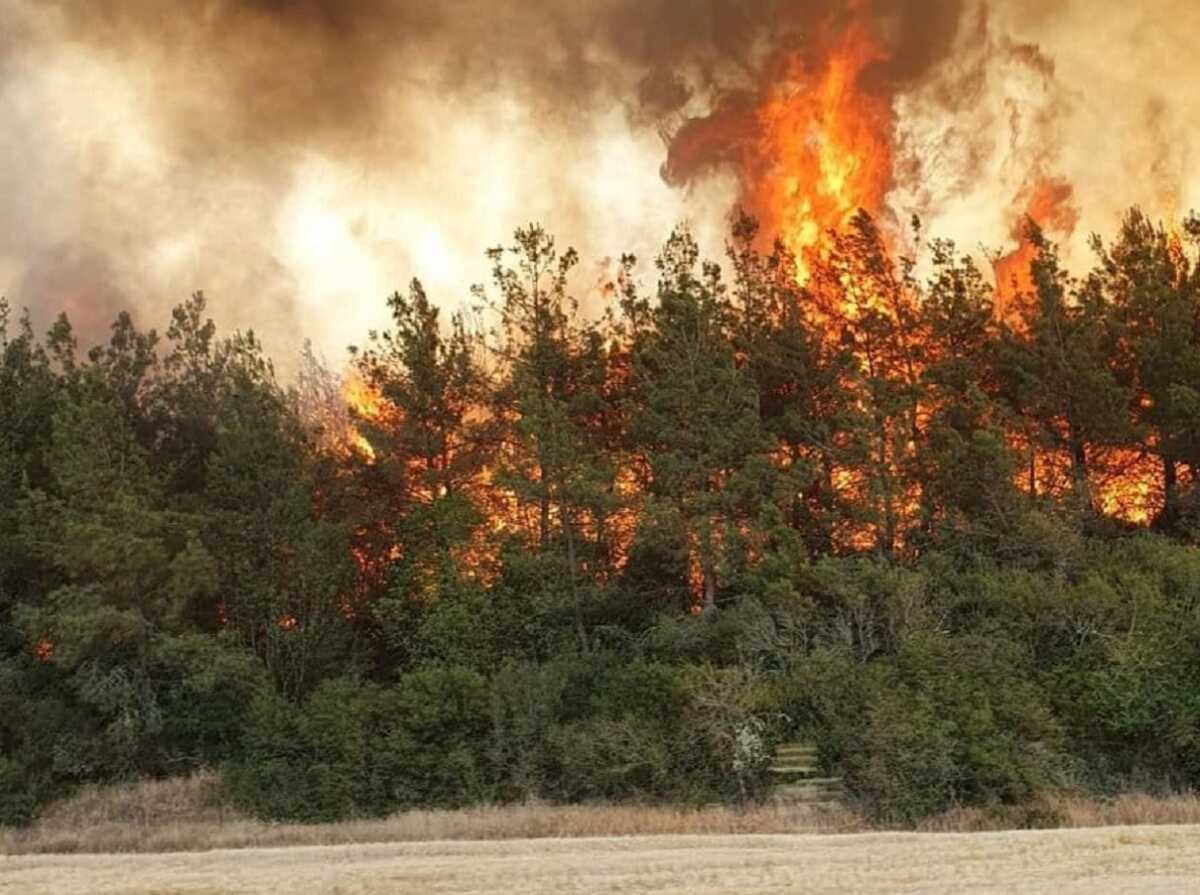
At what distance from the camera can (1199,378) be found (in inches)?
1428

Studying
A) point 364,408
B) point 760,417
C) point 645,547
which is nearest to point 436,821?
point 645,547

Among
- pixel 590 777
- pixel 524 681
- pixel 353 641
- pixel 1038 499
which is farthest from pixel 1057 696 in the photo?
pixel 353 641

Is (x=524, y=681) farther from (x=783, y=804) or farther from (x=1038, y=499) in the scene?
(x=1038, y=499)

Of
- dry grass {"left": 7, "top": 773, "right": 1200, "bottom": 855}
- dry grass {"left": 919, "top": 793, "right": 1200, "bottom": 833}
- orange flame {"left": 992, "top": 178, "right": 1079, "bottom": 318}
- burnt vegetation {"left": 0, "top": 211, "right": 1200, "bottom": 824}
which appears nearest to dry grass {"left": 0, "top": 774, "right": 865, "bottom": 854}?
dry grass {"left": 7, "top": 773, "right": 1200, "bottom": 855}

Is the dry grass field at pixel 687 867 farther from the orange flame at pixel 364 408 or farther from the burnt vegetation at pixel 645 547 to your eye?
the orange flame at pixel 364 408

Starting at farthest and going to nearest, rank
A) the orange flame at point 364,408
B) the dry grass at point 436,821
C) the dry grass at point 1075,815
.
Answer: the orange flame at point 364,408
the dry grass at point 436,821
the dry grass at point 1075,815

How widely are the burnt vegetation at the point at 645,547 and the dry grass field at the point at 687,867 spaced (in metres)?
5.82

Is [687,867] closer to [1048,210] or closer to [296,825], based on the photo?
[296,825]

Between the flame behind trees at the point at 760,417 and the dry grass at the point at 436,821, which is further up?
the flame behind trees at the point at 760,417

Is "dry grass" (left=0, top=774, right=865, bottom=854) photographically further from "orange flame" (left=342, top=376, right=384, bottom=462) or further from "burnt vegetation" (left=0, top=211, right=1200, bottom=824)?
"orange flame" (left=342, top=376, right=384, bottom=462)

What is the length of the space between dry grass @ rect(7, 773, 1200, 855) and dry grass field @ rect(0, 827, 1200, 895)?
225 cm

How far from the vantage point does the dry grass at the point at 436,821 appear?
24984mm

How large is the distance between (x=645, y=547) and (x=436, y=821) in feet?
36.8

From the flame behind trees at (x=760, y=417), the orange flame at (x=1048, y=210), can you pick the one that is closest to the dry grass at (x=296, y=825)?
the flame behind trees at (x=760, y=417)
